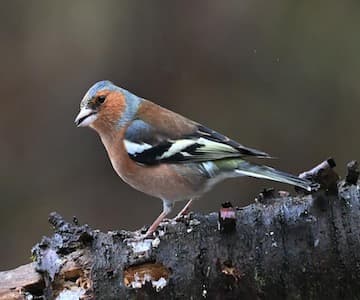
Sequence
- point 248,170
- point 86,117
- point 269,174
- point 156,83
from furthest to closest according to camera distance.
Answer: point 156,83, point 86,117, point 248,170, point 269,174

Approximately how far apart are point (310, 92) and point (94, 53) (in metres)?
2.14

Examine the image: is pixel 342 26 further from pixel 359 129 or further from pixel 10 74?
pixel 10 74

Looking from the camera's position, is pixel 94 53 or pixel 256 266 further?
pixel 94 53

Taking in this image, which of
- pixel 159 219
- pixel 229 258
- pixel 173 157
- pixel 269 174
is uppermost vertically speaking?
pixel 173 157

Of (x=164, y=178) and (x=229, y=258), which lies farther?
(x=164, y=178)

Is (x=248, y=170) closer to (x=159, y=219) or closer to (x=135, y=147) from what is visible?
(x=159, y=219)

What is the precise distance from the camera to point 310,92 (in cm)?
722

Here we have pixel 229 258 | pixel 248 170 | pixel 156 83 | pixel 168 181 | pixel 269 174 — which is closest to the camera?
pixel 229 258

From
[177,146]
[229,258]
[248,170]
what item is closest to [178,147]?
[177,146]

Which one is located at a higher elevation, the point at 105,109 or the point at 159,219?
the point at 105,109

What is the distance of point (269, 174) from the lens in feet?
11.8

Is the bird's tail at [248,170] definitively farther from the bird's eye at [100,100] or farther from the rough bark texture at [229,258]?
the bird's eye at [100,100]

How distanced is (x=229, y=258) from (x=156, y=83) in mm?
4490

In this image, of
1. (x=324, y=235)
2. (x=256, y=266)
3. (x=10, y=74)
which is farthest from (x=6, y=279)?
(x=10, y=74)
